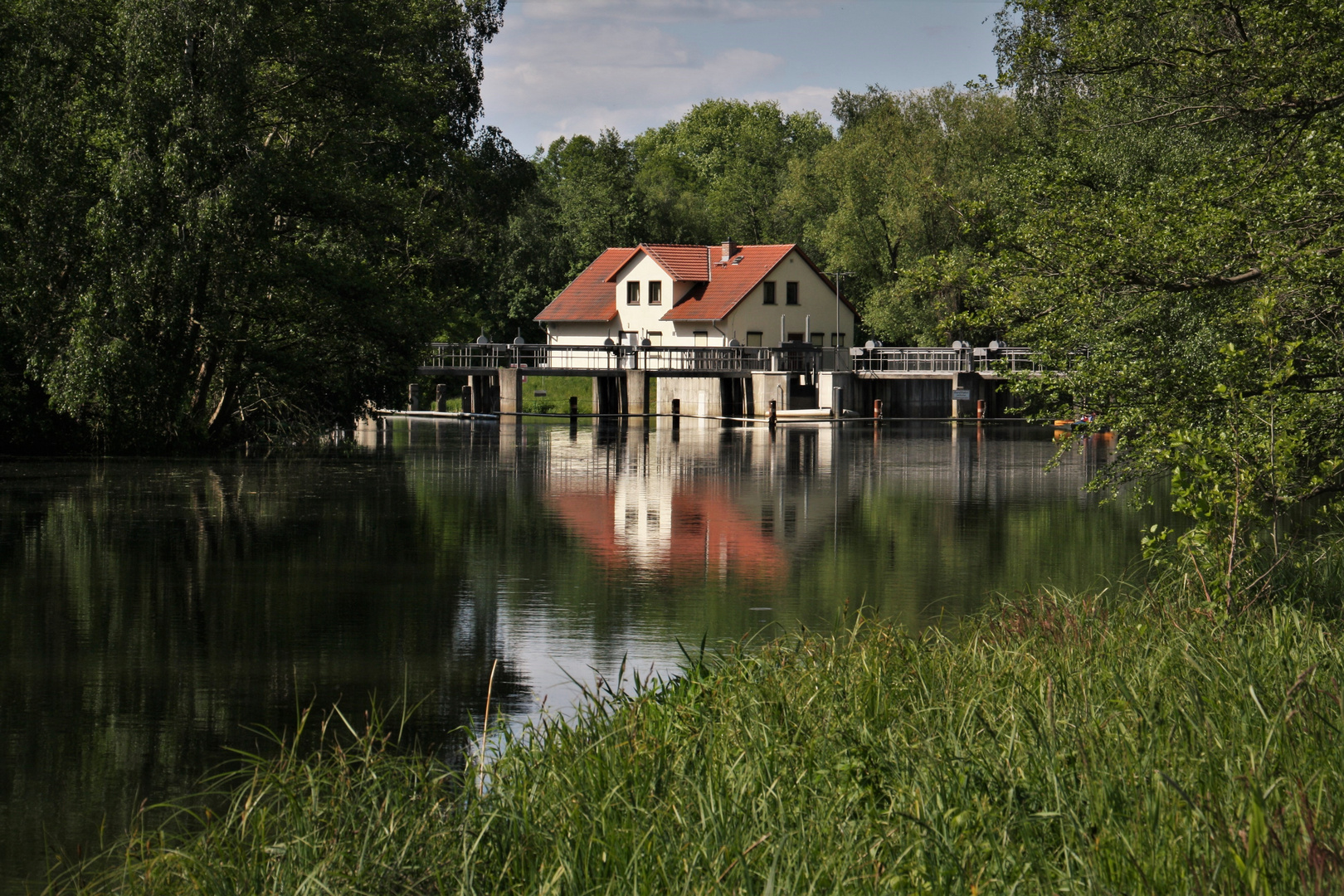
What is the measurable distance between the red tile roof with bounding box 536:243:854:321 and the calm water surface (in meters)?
37.1

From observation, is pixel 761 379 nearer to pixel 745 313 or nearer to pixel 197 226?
pixel 745 313

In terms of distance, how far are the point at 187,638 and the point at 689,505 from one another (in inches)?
506

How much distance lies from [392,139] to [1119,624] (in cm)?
3118

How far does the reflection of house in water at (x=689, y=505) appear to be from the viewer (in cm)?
1820

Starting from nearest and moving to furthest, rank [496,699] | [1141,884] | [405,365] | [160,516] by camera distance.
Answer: [1141,884]
[496,699]
[160,516]
[405,365]

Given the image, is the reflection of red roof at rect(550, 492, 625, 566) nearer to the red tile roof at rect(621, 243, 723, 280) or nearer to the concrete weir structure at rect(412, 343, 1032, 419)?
the concrete weir structure at rect(412, 343, 1032, 419)

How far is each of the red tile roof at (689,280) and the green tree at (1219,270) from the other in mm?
54812

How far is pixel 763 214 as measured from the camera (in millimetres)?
88000

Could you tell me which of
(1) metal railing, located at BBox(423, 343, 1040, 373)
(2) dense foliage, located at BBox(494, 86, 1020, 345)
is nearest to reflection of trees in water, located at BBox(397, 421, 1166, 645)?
(2) dense foliage, located at BBox(494, 86, 1020, 345)

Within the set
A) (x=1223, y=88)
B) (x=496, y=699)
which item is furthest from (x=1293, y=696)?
(x=1223, y=88)

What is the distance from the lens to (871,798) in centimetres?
555

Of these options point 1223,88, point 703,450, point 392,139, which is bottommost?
point 703,450

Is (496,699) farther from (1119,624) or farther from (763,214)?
(763,214)

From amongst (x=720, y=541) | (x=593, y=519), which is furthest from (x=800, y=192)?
(x=720, y=541)
